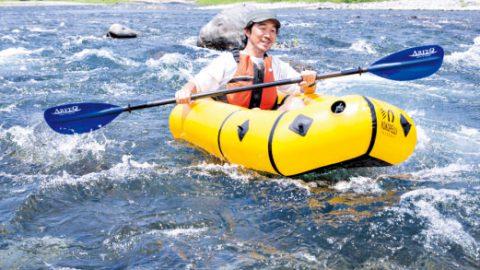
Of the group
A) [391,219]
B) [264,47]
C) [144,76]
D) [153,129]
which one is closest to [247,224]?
[391,219]

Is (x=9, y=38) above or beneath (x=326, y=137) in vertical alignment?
beneath

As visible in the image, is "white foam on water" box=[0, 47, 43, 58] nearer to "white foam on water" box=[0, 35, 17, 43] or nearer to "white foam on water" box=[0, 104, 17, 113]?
"white foam on water" box=[0, 35, 17, 43]

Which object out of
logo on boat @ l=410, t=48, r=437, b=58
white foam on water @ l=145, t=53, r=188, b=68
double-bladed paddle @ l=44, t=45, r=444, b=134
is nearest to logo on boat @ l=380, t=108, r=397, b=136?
double-bladed paddle @ l=44, t=45, r=444, b=134

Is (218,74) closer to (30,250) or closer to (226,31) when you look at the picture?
(30,250)

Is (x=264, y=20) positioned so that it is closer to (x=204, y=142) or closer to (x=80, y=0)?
(x=204, y=142)

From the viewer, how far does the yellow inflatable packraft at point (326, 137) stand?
12.9 feet

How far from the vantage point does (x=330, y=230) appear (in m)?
3.51

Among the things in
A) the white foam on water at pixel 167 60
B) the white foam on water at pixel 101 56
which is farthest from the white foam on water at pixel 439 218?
the white foam on water at pixel 101 56

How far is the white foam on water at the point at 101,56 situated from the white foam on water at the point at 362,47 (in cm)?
565

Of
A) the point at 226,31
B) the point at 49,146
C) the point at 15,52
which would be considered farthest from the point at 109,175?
the point at 15,52

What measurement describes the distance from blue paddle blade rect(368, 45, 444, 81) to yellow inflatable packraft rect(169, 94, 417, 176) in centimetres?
103

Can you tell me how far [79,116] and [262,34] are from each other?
A: 2.01 m

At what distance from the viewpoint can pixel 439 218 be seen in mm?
3582

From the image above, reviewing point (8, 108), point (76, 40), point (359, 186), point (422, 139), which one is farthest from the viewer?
point (76, 40)
